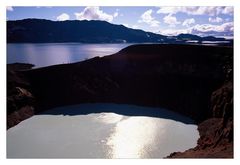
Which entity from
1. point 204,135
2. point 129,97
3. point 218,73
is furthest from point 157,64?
point 204,135

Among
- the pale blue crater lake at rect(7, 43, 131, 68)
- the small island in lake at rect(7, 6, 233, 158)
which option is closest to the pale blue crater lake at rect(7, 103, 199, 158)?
the small island in lake at rect(7, 6, 233, 158)

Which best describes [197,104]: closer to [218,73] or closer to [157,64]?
[218,73]

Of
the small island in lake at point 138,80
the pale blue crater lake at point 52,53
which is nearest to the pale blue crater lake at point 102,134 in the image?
the small island in lake at point 138,80

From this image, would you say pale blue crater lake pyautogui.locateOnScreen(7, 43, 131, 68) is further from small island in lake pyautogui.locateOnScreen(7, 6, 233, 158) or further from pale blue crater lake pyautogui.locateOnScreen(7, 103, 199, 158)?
pale blue crater lake pyautogui.locateOnScreen(7, 103, 199, 158)

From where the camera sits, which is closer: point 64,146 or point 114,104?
point 64,146

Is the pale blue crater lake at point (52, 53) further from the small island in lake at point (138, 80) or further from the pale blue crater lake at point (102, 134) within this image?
the pale blue crater lake at point (102, 134)

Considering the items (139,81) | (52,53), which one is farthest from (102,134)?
(52,53)
